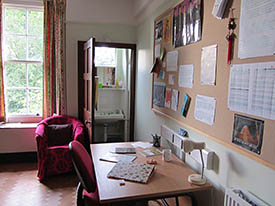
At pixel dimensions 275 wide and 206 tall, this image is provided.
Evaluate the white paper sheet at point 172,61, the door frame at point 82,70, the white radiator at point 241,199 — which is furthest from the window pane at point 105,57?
the white radiator at point 241,199

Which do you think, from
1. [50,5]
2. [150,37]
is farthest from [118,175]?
[50,5]

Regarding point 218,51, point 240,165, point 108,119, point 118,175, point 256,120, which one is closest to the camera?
point 256,120

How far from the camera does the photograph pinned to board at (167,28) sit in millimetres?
2415

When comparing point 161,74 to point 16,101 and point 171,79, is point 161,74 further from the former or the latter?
point 16,101

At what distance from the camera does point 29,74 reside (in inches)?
155

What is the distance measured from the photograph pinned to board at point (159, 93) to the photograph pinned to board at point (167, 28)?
19.4 inches

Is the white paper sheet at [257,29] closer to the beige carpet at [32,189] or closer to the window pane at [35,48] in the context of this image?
the beige carpet at [32,189]

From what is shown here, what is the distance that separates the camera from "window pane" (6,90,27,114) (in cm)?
392

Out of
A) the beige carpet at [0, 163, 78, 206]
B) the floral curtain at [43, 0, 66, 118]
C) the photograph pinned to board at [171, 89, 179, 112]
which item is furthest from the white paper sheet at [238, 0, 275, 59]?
the floral curtain at [43, 0, 66, 118]

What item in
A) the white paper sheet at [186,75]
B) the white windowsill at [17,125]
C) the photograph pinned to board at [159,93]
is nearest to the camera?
the white paper sheet at [186,75]

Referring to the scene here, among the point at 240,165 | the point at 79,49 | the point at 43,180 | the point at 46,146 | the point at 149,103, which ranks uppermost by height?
the point at 79,49

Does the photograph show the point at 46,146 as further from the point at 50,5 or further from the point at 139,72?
the point at 50,5

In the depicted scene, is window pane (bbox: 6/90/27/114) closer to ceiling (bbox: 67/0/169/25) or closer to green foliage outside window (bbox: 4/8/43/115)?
green foliage outside window (bbox: 4/8/43/115)

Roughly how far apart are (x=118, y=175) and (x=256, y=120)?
3.33 ft
